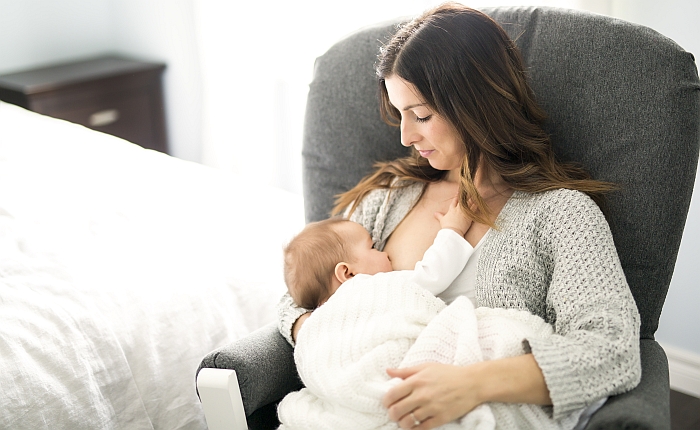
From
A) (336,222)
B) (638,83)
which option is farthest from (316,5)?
(638,83)

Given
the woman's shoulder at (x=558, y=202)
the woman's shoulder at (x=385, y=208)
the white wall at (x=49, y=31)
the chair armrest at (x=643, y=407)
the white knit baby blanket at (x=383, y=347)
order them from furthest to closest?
the white wall at (x=49, y=31) < the woman's shoulder at (x=385, y=208) < the woman's shoulder at (x=558, y=202) < the white knit baby blanket at (x=383, y=347) < the chair armrest at (x=643, y=407)

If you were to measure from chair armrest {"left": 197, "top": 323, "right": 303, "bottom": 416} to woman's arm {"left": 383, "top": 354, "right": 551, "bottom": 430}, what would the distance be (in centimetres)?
30

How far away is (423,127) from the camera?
1294mm

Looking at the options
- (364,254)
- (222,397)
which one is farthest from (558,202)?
(222,397)

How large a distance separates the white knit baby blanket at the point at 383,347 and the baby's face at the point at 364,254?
4.5 inches

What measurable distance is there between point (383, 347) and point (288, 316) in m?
0.27

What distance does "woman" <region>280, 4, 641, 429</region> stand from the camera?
1.01 metres

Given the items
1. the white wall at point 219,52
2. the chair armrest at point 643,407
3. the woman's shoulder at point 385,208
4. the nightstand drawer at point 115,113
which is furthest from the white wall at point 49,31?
the chair armrest at point 643,407

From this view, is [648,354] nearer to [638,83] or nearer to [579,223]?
[579,223]

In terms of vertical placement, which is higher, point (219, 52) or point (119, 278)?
point (219, 52)

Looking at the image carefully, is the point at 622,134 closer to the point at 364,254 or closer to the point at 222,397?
the point at 364,254

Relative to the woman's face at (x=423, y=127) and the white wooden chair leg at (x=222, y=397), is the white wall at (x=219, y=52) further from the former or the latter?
the white wooden chair leg at (x=222, y=397)

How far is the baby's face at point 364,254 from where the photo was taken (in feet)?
4.39

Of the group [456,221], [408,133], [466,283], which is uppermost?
[408,133]
